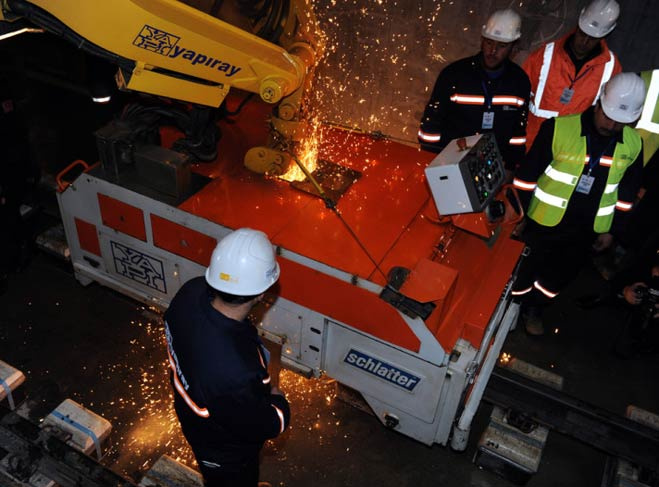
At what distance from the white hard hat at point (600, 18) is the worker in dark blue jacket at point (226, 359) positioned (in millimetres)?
2956

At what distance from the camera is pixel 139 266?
411 cm

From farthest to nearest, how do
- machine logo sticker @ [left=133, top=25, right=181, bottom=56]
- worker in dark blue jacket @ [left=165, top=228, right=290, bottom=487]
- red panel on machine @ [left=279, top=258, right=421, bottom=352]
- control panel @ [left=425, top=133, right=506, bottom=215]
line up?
1. control panel @ [left=425, top=133, right=506, bottom=215]
2. red panel on machine @ [left=279, top=258, right=421, bottom=352]
3. machine logo sticker @ [left=133, top=25, right=181, bottom=56]
4. worker in dark blue jacket @ [left=165, top=228, right=290, bottom=487]

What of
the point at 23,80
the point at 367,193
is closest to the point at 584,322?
the point at 367,193

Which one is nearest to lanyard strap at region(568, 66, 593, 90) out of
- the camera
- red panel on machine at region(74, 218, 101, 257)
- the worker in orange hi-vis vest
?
the worker in orange hi-vis vest

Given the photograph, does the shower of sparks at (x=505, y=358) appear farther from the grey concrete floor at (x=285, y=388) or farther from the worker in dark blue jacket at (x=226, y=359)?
the worker in dark blue jacket at (x=226, y=359)

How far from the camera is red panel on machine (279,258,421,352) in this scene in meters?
3.17

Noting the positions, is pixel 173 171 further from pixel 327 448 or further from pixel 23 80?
pixel 23 80

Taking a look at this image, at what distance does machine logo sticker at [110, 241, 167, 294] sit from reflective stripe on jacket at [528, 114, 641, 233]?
258 centimetres

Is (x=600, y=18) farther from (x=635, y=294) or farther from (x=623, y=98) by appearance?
(x=635, y=294)

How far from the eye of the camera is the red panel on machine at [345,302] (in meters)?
3.17

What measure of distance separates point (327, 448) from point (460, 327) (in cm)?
122

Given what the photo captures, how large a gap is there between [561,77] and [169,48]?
112 inches

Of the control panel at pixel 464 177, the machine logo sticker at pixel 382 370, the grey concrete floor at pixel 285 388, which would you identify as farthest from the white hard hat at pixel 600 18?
the machine logo sticker at pixel 382 370

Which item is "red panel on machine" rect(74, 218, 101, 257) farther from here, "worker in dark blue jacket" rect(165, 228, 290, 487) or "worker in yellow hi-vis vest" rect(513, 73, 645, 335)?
"worker in yellow hi-vis vest" rect(513, 73, 645, 335)
